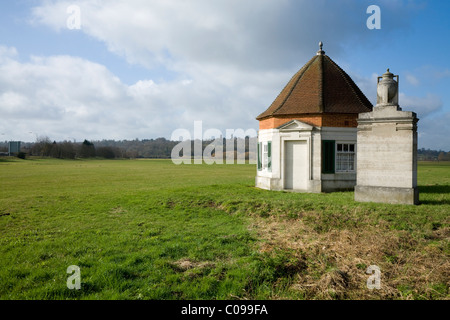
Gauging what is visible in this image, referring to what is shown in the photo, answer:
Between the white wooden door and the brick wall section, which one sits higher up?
the brick wall section

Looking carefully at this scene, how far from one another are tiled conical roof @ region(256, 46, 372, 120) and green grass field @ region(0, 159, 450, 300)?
7.55 meters

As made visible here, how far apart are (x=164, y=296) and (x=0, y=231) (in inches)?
336

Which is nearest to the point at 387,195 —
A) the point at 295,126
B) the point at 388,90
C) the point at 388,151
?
the point at 388,151

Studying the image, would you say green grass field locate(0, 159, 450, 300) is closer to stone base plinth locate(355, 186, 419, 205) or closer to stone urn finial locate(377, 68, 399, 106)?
stone base plinth locate(355, 186, 419, 205)

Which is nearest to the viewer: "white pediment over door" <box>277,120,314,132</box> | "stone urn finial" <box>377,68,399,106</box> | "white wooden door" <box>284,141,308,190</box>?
"stone urn finial" <box>377,68,399,106</box>

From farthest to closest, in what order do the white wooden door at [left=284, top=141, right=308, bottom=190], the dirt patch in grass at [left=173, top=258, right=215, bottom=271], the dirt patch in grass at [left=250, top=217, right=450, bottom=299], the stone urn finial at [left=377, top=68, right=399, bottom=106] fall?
the white wooden door at [left=284, top=141, right=308, bottom=190], the stone urn finial at [left=377, top=68, right=399, bottom=106], the dirt patch in grass at [left=173, top=258, right=215, bottom=271], the dirt patch in grass at [left=250, top=217, right=450, bottom=299]

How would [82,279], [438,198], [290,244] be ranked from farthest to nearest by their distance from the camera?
[438,198], [290,244], [82,279]

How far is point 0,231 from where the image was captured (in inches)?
408

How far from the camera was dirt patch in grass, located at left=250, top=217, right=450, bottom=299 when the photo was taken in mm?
5531

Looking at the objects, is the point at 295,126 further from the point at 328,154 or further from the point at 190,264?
the point at 190,264

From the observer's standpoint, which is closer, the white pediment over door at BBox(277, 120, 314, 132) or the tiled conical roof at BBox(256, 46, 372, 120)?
the white pediment over door at BBox(277, 120, 314, 132)

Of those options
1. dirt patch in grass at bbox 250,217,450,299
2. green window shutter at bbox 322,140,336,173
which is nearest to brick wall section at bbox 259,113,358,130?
green window shutter at bbox 322,140,336,173
